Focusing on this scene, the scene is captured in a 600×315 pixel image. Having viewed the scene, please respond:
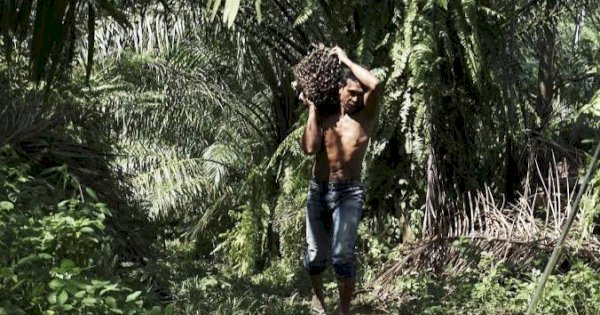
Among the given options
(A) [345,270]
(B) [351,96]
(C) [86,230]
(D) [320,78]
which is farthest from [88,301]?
(B) [351,96]

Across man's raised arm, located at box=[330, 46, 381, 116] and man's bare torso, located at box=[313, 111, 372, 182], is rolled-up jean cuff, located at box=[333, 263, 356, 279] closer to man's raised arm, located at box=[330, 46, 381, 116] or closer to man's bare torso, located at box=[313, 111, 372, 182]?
man's bare torso, located at box=[313, 111, 372, 182]

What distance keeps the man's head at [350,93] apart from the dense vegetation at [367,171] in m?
0.85

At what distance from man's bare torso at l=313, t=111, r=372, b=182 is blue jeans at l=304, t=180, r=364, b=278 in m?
0.07

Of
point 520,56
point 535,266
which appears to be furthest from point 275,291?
point 520,56

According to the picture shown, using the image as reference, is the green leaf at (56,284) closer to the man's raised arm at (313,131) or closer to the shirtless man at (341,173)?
the shirtless man at (341,173)

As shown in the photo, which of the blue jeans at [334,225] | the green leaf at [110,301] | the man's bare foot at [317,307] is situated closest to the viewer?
the green leaf at [110,301]

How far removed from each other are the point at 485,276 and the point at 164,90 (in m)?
9.88

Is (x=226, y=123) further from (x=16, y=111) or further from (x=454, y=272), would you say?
(x=16, y=111)

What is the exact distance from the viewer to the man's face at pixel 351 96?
5.70 meters

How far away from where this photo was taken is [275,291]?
7.92m

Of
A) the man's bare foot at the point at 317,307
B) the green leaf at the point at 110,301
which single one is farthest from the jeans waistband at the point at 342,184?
the green leaf at the point at 110,301

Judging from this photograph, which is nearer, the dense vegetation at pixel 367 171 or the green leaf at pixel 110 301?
the green leaf at pixel 110 301

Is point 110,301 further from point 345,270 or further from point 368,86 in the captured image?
point 368,86

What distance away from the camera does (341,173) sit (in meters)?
5.68
